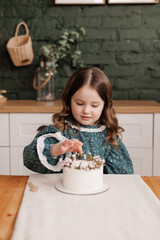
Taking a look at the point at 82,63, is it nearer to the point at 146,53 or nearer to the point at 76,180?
the point at 146,53

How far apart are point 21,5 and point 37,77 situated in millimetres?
627

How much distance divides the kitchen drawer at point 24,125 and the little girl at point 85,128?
2.63 ft

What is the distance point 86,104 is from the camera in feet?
A: 4.50

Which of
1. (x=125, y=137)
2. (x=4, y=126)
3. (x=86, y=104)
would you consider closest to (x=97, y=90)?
(x=86, y=104)

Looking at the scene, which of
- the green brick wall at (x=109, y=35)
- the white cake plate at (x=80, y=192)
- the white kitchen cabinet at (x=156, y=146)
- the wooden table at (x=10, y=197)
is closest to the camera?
the wooden table at (x=10, y=197)

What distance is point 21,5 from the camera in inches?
112

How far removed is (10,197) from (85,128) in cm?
62

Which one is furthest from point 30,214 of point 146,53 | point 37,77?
point 146,53

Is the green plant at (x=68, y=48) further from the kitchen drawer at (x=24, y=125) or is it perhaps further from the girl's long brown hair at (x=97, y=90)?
the girl's long brown hair at (x=97, y=90)

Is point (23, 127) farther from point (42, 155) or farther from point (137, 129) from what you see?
point (42, 155)

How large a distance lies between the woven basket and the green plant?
0.43ft

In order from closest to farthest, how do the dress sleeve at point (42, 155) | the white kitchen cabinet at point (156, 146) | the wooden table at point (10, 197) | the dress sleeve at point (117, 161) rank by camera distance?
the wooden table at point (10, 197), the dress sleeve at point (42, 155), the dress sleeve at point (117, 161), the white kitchen cabinet at point (156, 146)

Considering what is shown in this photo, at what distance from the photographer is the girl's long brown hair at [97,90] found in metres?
1.42

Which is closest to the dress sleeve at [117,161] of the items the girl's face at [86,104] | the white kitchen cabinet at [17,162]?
the girl's face at [86,104]
